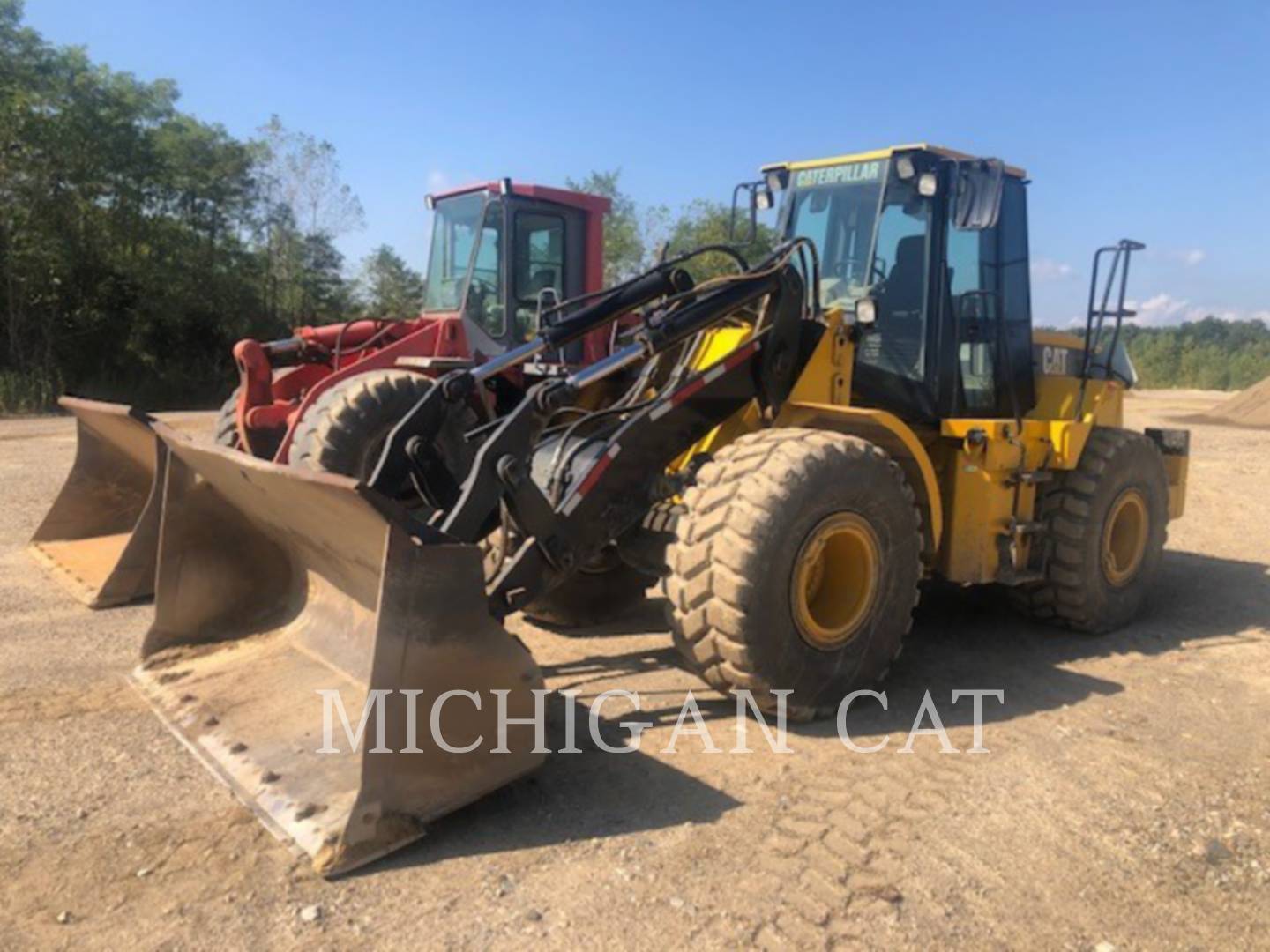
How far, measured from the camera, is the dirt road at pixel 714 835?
2902 mm

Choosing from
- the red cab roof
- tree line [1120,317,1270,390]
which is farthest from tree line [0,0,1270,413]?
tree line [1120,317,1270,390]

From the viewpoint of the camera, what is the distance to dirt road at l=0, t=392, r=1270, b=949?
290 cm

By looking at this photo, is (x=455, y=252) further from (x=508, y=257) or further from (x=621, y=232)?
(x=621, y=232)

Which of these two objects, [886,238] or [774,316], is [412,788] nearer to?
[774,316]

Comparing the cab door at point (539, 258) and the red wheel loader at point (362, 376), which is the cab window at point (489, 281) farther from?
the cab door at point (539, 258)

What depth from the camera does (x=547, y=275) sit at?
374 inches

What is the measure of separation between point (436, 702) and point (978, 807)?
6.79 feet

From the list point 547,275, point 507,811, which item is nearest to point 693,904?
point 507,811

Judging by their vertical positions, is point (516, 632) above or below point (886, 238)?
below

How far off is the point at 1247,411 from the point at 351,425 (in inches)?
990

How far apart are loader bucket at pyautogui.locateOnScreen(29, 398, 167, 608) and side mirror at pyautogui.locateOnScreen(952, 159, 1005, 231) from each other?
15.8 feet

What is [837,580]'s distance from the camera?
477cm

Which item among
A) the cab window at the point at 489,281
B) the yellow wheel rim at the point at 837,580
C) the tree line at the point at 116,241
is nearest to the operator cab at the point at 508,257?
the cab window at the point at 489,281

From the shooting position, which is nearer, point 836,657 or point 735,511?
point 735,511
